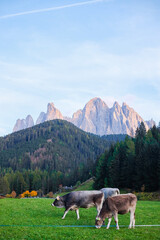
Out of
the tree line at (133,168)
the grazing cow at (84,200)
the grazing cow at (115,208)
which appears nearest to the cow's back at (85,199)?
the grazing cow at (84,200)

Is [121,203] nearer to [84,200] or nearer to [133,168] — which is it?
[84,200]

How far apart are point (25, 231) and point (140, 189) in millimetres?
54760

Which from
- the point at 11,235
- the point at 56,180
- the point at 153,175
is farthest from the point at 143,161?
the point at 56,180

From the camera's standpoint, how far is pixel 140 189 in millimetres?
63031

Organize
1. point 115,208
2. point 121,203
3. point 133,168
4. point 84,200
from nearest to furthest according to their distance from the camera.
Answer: point 115,208
point 121,203
point 84,200
point 133,168

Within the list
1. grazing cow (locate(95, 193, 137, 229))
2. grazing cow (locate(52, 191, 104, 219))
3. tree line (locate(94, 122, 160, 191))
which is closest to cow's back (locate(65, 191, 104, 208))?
grazing cow (locate(52, 191, 104, 219))

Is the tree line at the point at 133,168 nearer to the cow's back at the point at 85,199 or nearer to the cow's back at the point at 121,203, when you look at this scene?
the cow's back at the point at 85,199

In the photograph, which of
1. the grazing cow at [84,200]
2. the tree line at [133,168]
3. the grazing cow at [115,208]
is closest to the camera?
the grazing cow at [115,208]

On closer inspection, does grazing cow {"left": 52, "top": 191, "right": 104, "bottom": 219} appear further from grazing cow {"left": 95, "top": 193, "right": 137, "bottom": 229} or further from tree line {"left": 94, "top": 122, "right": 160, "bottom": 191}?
tree line {"left": 94, "top": 122, "right": 160, "bottom": 191}

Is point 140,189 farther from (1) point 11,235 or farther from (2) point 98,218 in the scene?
(1) point 11,235

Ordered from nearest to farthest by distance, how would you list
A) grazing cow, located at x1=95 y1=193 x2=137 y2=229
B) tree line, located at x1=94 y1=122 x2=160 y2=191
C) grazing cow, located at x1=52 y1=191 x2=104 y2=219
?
1. grazing cow, located at x1=95 y1=193 x2=137 y2=229
2. grazing cow, located at x1=52 y1=191 x2=104 y2=219
3. tree line, located at x1=94 y1=122 x2=160 y2=191

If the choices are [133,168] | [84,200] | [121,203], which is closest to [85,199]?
[84,200]

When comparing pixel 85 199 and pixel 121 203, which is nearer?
pixel 121 203

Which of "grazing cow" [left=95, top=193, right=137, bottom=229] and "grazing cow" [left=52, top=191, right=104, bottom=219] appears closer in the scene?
"grazing cow" [left=95, top=193, right=137, bottom=229]
